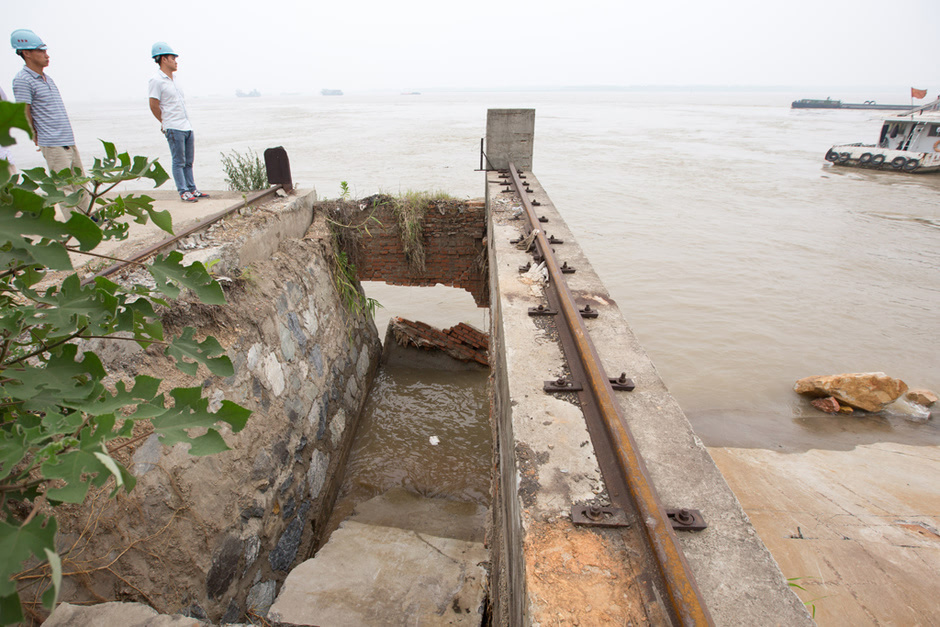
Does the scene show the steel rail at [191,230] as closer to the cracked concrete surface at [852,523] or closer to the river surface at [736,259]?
the river surface at [736,259]

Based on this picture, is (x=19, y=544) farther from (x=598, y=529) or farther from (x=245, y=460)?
(x=245, y=460)

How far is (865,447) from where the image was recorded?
18.6 ft

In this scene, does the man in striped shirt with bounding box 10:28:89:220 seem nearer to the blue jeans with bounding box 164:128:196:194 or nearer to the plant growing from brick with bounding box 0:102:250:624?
the blue jeans with bounding box 164:128:196:194

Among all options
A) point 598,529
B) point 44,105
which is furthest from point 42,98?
point 598,529

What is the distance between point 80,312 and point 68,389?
18cm

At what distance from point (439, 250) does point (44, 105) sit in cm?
431

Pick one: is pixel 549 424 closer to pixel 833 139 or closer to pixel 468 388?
pixel 468 388

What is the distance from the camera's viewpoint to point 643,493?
5.92ft

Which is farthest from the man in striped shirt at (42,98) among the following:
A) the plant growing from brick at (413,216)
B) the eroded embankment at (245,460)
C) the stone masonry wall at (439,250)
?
the plant growing from brick at (413,216)

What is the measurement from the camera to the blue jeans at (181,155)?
208 inches

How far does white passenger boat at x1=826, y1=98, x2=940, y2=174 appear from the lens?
21.3m

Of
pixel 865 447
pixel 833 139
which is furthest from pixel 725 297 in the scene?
pixel 833 139

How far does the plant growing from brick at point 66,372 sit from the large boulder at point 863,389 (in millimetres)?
7731

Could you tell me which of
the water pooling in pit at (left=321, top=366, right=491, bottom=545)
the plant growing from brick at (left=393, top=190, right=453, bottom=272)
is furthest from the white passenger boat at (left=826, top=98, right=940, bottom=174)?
the water pooling in pit at (left=321, top=366, right=491, bottom=545)
